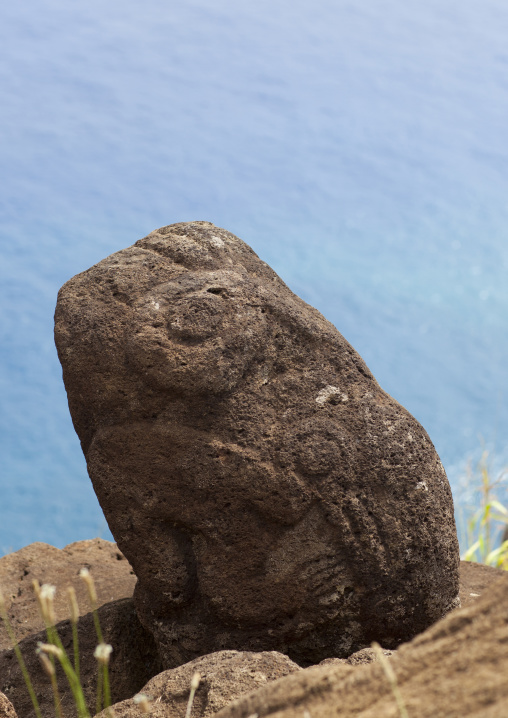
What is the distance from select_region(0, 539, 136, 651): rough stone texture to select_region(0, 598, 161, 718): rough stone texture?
0.42 meters

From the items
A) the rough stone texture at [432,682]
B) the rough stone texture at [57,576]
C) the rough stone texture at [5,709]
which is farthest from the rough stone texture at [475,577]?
the rough stone texture at [432,682]

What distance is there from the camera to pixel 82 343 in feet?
10.2

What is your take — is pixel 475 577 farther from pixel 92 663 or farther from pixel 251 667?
pixel 251 667

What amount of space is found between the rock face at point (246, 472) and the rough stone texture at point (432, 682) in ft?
4.67

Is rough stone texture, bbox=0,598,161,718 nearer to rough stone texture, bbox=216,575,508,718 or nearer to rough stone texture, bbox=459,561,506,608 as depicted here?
rough stone texture, bbox=459,561,506,608

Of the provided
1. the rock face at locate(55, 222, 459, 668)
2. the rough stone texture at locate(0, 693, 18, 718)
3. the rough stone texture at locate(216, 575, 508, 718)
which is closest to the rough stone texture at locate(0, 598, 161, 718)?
the rock face at locate(55, 222, 459, 668)

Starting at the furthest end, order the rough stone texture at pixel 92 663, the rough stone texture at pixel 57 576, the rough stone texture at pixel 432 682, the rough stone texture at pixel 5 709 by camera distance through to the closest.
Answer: the rough stone texture at pixel 57 576 < the rough stone texture at pixel 92 663 < the rough stone texture at pixel 5 709 < the rough stone texture at pixel 432 682

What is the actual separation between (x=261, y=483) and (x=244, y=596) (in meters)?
0.45

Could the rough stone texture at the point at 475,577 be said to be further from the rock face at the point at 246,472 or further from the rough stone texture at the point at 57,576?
the rough stone texture at the point at 57,576

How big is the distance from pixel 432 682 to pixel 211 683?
140 cm

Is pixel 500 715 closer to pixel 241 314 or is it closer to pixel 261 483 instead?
pixel 261 483

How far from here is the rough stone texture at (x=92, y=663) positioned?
337 centimetres

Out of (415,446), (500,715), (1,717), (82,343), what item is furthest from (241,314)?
(500,715)

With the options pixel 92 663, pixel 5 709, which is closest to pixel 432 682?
pixel 5 709
